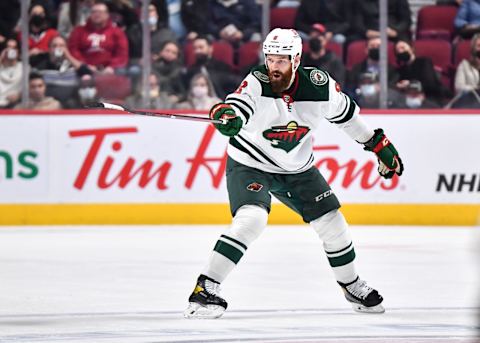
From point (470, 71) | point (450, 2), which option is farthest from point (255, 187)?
point (450, 2)

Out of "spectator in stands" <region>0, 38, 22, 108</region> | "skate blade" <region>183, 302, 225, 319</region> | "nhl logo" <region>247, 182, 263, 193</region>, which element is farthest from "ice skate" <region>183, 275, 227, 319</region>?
"spectator in stands" <region>0, 38, 22, 108</region>

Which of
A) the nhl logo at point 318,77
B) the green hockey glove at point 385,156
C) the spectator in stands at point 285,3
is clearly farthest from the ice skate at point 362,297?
the spectator in stands at point 285,3

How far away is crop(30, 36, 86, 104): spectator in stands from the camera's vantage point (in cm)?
1135

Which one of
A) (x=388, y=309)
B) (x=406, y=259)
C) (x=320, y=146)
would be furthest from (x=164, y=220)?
(x=388, y=309)

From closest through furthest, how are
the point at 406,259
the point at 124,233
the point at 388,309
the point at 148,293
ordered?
1. the point at 388,309
2. the point at 148,293
3. the point at 406,259
4. the point at 124,233

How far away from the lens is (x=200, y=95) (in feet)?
37.6

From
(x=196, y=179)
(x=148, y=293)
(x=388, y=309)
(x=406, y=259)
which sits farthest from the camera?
(x=196, y=179)

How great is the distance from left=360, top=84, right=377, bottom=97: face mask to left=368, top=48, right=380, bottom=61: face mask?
0.72 ft

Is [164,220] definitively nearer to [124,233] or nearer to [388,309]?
[124,233]

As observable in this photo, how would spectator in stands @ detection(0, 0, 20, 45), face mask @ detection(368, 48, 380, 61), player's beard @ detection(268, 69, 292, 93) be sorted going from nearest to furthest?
player's beard @ detection(268, 69, 292, 93), spectator in stands @ detection(0, 0, 20, 45), face mask @ detection(368, 48, 380, 61)

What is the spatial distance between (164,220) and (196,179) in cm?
42

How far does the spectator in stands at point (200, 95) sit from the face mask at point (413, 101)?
154 centimetres

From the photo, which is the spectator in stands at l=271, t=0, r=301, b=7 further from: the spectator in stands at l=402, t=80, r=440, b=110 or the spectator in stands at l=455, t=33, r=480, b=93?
the spectator in stands at l=455, t=33, r=480, b=93

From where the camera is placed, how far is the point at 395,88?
37.6 feet
